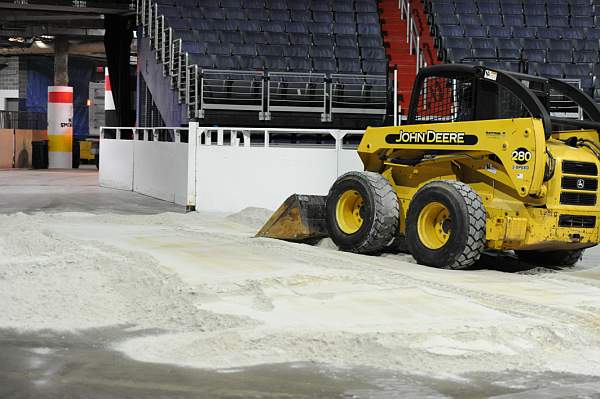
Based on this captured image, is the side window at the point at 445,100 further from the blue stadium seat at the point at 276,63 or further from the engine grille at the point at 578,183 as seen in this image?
the blue stadium seat at the point at 276,63

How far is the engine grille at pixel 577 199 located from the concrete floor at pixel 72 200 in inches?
314

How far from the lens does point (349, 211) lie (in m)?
11.5

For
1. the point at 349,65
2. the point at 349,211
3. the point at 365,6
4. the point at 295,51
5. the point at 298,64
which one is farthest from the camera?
the point at 365,6

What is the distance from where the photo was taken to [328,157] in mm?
15891

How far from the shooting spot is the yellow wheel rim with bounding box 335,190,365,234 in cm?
1138

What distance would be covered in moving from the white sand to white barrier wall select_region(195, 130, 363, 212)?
206 inches

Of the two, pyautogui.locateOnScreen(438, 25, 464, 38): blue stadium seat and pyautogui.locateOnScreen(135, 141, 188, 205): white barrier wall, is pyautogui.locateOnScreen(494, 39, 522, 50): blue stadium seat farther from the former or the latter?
pyautogui.locateOnScreen(135, 141, 188, 205): white barrier wall

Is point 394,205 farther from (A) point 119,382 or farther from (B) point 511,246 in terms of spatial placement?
(A) point 119,382

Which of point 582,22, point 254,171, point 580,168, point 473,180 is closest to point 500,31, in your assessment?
point 582,22

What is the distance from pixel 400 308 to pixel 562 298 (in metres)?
1.74

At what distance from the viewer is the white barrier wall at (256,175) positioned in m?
16.0

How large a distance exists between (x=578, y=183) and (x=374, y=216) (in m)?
2.24

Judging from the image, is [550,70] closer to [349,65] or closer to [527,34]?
[527,34]

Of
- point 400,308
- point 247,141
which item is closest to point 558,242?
point 400,308
